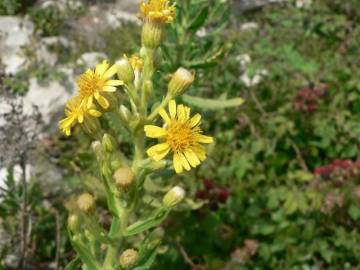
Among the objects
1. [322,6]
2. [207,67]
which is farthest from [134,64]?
[322,6]

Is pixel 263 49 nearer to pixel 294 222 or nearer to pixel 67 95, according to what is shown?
pixel 67 95

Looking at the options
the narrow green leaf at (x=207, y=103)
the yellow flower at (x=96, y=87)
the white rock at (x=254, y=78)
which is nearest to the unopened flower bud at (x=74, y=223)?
the yellow flower at (x=96, y=87)

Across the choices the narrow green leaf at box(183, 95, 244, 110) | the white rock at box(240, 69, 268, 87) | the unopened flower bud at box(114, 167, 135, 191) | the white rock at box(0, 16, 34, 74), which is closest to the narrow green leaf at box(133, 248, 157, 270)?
the unopened flower bud at box(114, 167, 135, 191)

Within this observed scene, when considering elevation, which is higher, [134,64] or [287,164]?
[134,64]

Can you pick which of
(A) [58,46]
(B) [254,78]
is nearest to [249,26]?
(B) [254,78]

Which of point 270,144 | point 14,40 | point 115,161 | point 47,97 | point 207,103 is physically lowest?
point 270,144

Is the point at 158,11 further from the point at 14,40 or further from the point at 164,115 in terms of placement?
the point at 14,40
